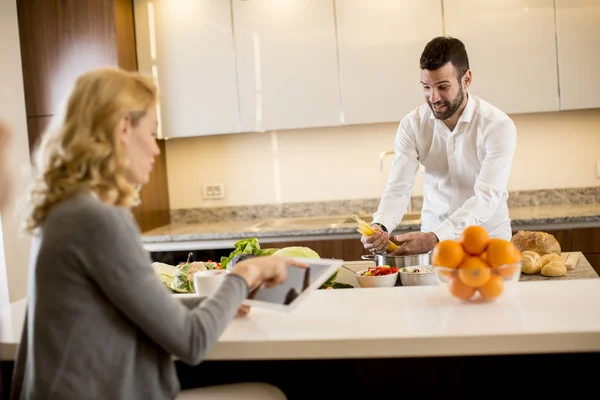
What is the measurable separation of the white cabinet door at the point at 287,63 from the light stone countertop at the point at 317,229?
2.16 ft

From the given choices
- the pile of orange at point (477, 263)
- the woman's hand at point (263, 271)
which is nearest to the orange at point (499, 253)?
the pile of orange at point (477, 263)

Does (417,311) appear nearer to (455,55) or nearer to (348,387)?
Result: (348,387)

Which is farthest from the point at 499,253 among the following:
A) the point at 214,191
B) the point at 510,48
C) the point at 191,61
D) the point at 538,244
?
the point at 214,191

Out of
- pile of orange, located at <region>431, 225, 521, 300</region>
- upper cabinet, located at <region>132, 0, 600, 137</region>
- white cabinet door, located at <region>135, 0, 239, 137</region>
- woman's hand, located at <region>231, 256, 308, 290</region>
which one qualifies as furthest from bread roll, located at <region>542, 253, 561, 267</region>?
white cabinet door, located at <region>135, 0, 239, 137</region>

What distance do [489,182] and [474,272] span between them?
4.44 feet

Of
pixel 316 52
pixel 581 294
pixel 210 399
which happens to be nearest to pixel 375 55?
pixel 316 52

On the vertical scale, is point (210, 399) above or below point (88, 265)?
below

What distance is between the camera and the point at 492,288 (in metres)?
1.60

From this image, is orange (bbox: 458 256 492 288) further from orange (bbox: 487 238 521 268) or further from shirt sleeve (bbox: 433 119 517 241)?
shirt sleeve (bbox: 433 119 517 241)

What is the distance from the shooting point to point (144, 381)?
1.32 m

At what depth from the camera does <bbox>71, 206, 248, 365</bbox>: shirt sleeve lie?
4.07 feet

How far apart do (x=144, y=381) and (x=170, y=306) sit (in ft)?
0.51

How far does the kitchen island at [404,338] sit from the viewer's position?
1362mm

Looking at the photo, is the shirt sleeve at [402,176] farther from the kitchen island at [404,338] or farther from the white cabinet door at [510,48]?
the kitchen island at [404,338]
